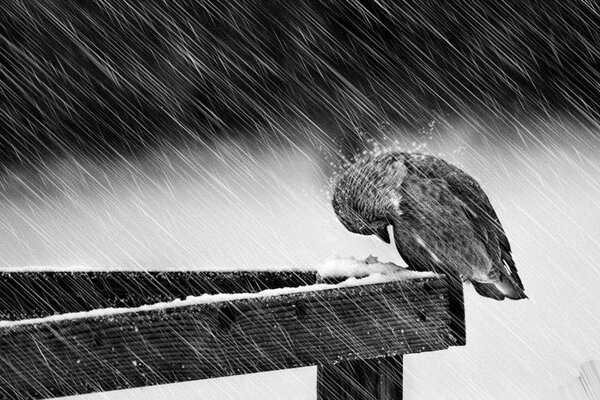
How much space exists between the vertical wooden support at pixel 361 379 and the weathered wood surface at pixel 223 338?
0.23 ft

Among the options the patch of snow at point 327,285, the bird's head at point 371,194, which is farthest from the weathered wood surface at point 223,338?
the bird's head at point 371,194

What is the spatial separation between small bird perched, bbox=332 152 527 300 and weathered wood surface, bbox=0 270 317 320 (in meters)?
0.47

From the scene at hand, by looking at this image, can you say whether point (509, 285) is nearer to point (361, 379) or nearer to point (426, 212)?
point (426, 212)

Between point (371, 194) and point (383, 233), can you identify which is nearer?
point (371, 194)

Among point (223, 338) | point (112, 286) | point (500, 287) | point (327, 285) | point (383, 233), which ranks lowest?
point (223, 338)

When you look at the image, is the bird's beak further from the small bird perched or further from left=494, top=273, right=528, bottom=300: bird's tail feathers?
left=494, top=273, right=528, bottom=300: bird's tail feathers

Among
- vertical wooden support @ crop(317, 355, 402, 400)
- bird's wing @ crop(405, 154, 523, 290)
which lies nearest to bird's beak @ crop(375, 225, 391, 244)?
bird's wing @ crop(405, 154, 523, 290)

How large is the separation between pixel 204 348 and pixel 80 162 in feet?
15.1

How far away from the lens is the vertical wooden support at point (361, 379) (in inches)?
51.1

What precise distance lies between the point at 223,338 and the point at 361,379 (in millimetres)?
284

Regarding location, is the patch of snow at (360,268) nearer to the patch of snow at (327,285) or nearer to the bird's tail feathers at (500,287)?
the patch of snow at (327,285)

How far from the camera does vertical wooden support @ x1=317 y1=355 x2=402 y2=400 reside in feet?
4.26

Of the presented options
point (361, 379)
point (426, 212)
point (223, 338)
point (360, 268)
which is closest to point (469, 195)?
point (426, 212)

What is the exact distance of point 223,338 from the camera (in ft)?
3.82
